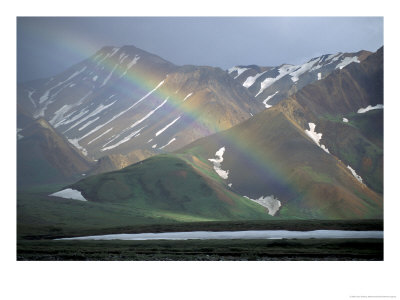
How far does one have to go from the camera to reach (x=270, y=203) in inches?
5458

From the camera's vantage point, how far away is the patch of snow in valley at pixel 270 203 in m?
135

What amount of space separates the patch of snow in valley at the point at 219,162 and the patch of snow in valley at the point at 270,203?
772 inches

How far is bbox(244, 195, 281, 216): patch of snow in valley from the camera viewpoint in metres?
135

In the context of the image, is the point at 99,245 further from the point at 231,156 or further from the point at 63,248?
the point at 231,156

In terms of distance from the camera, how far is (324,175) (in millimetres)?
147500

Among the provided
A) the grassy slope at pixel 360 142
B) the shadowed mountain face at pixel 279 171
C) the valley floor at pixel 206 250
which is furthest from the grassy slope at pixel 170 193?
the valley floor at pixel 206 250

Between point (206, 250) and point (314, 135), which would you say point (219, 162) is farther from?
point (206, 250)

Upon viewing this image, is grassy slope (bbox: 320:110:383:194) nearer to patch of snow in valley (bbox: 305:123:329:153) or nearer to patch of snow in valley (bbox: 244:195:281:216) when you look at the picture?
patch of snow in valley (bbox: 305:123:329:153)
